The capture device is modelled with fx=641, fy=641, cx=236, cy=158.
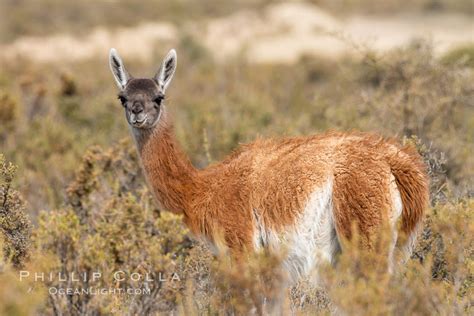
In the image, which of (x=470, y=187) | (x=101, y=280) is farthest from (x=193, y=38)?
(x=101, y=280)

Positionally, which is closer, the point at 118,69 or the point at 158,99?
the point at 158,99

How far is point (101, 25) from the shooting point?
158 feet

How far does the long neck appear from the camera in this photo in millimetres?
5914

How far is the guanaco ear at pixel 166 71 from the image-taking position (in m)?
6.28

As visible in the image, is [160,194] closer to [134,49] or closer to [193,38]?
[193,38]

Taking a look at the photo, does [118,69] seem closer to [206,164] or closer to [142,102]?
[142,102]

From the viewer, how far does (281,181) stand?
5.59m

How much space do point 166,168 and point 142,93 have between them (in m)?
0.73

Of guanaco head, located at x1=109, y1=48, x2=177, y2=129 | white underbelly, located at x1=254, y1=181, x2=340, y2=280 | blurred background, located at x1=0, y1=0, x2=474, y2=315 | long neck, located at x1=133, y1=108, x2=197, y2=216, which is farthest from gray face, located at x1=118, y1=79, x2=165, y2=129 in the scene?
white underbelly, located at x1=254, y1=181, x2=340, y2=280

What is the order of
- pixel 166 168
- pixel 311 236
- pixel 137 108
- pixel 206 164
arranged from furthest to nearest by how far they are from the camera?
pixel 206 164 → pixel 166 168 → pixel 137 108 → pixel 311 236

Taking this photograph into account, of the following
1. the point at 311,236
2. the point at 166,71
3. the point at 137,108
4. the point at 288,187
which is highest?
the point at 166,71

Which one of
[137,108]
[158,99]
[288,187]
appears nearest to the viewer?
[288,187]

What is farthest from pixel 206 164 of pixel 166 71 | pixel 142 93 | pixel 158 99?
pixel 142 93

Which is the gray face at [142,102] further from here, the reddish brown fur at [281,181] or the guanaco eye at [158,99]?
the reddish brown fur at [281,181]
